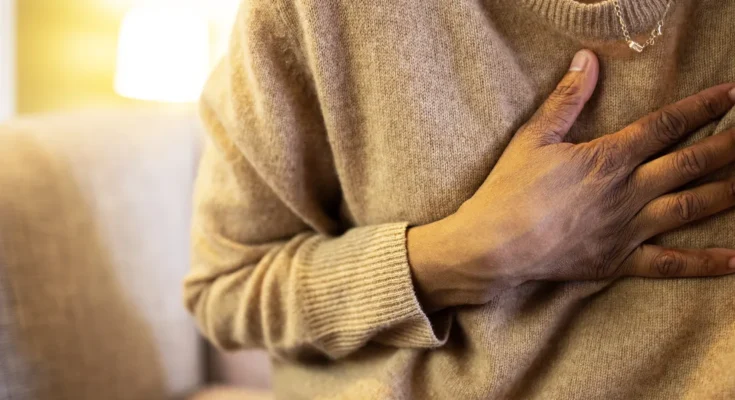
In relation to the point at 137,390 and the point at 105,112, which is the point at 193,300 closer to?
the point at 137,390

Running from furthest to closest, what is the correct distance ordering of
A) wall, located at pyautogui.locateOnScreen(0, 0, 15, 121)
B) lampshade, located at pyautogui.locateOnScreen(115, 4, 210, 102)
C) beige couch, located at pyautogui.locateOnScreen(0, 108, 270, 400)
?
lampshade, located at pyautogui.locateOnScreen(115, 4, 210, 102) → wall, located at pyautogui.locateOnScreen(0, 0, 15, 121) → beige couch, located at pyautogui.locateOnScreen(0, 108, 270, 400)

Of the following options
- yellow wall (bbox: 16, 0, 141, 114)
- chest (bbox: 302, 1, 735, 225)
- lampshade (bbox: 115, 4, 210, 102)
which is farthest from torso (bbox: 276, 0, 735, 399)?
yellow wall (bbox: 16, 0, 141, 114)

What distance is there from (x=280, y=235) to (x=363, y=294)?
15cm

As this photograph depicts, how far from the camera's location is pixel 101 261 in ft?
3.51

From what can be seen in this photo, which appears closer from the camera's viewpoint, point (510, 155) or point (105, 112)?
point (510, 155)

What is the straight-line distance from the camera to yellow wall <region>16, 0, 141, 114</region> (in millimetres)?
2080

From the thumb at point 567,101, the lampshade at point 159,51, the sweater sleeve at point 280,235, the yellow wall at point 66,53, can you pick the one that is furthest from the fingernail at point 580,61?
the yellow wall at point 66,53

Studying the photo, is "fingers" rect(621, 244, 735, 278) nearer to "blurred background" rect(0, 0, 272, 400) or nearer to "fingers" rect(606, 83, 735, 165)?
"fingers" rect(606, 83, 735, 165)

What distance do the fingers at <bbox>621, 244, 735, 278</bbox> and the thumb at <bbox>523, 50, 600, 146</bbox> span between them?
0.43 ft

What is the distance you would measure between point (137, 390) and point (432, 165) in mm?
775

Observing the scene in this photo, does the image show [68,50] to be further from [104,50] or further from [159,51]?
[159,51]

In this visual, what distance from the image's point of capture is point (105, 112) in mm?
1214

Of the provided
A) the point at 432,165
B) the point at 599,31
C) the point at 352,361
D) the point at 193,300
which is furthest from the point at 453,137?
the point at 193,300

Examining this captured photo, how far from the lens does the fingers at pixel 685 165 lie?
55cm
